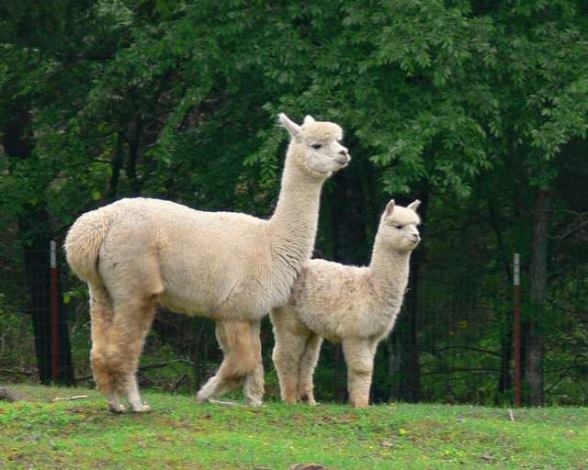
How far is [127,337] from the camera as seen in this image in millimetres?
9602

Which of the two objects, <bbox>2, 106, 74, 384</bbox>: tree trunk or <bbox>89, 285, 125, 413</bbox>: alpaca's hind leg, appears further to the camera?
<bbox>2, 106, 74, 384</bbox>: tree trunk

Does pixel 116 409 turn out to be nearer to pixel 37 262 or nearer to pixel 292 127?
pixel 292 127

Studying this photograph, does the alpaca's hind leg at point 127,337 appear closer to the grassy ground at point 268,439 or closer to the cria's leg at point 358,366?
the grassy ground at point 268,439

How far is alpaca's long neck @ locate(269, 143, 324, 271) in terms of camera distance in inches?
414

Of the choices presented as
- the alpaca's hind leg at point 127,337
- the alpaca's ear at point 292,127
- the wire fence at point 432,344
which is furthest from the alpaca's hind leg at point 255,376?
the wire fence at point 432,344

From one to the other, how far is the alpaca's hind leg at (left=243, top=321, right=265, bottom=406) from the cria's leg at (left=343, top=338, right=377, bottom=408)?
73 cm

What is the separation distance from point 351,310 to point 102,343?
1.97 meters

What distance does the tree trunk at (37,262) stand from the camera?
16.1 metres

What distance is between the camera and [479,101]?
46.3 feet

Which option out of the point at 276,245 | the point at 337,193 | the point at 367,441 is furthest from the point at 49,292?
the point at 367,441

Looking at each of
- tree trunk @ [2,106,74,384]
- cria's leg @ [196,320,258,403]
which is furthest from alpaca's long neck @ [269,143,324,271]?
tree trunk @ [2,106,74,384]

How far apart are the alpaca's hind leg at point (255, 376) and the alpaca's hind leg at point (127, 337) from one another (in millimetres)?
850

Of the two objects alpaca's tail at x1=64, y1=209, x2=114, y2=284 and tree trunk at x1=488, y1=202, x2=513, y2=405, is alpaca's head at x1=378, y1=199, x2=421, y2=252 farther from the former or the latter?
tree trunk at x1=488, y1=202, x2=513, y2=405

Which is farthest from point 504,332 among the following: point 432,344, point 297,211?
point 297,211
